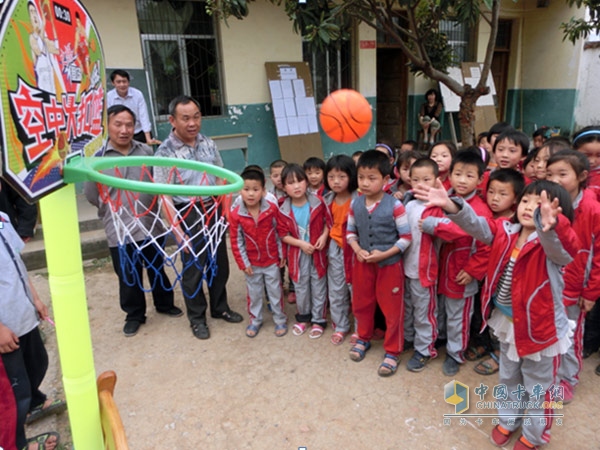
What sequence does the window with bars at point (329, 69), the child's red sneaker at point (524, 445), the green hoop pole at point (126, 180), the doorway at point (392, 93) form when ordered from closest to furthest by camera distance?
1. the green hoop pole at point (126, 180)
2. the child's red sneaker at point (524, 445)
3. the window with bars at point (329, 69)
4. the doorway at point (392, 93)

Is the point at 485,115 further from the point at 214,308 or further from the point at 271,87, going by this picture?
the point at 214,308

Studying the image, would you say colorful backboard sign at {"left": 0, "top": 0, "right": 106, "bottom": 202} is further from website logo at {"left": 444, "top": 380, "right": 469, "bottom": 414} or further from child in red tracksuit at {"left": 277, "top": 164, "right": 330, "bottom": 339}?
website logo at {"left": 444, "top": 380, "right": 469, "bottom": 414}

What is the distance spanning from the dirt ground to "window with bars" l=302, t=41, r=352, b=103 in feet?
18.7

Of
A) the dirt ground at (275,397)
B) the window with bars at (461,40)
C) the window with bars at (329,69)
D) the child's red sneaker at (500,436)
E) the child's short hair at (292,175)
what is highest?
the window with bars at (461,40)

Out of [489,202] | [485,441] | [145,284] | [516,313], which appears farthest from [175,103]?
[485,441]

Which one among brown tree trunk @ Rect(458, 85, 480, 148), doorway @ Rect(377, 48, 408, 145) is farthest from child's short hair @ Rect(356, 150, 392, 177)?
doorway @ Rect(377, 48, 408, 145)

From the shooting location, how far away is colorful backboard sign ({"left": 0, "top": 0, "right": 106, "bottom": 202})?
917 millimetres

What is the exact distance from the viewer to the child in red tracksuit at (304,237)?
3174 millimetres

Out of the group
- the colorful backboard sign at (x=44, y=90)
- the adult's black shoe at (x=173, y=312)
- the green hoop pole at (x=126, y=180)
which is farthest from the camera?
the adult's black shoe at (x=173, y=312)

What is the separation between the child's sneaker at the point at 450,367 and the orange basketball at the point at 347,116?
1.72 meters

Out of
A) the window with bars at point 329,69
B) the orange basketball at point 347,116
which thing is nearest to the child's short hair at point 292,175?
the orange basketball at point 347,116

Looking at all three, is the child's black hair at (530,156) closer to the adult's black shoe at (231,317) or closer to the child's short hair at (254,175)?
the child's short hair at (254,175)

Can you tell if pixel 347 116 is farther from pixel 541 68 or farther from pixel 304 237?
pixel 541 68

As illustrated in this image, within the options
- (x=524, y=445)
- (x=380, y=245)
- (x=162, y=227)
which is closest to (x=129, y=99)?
(x=162, y=227)
